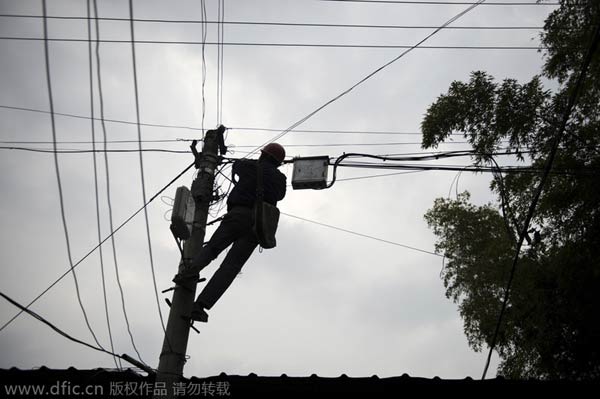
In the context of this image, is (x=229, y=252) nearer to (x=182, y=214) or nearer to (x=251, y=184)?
(x=182, y=214)

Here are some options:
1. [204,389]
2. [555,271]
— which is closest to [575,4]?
[555,271]

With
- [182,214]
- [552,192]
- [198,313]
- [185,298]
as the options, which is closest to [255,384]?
[198,313]

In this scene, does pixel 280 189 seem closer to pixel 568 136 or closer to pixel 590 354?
pixel 568 136

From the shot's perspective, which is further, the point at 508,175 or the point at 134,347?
the point at 508,175

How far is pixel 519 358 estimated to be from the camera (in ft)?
27.7

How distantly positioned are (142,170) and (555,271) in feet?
20.0

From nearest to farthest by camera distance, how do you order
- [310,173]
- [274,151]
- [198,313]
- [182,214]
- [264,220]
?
[198,313]
[182,214]
[264,220]
[274,151]
[310,173]

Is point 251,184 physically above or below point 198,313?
above

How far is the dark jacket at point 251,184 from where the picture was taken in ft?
16.1

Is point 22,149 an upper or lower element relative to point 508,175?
lower

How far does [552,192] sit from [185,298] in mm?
5327

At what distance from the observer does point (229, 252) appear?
4719mm

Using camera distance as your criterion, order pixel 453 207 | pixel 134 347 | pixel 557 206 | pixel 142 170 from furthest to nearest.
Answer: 1. pixel 453 207
2. pixel 557 206
3. pixel 134 347
4. pixel 142 170

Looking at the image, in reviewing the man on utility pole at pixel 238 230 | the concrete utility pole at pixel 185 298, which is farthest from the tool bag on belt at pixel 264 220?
the concrete utility pole at pixel 185 298
